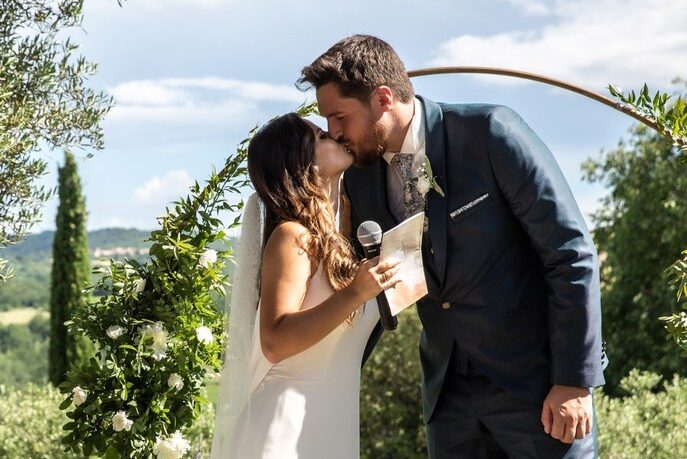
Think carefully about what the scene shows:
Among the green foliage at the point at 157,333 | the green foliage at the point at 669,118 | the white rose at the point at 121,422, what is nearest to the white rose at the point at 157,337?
the green foliage at the point at 157,333

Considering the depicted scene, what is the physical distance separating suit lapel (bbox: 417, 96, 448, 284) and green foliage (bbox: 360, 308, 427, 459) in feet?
21.0

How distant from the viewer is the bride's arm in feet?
9.11

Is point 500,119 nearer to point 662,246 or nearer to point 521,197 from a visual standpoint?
point 521,197

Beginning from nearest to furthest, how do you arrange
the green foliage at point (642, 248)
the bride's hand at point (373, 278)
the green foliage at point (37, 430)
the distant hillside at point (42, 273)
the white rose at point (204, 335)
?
1. the bride's hand at point (373, 278)
2. the white rose at point (204, 335)
3. the green foliage at point (37, 430)
4. the green foliage at point (642, 248)
5. the distant hillside at point (42, 273)

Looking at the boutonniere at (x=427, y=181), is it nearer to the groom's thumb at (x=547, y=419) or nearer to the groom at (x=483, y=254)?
the groom at (x=483, y=254)

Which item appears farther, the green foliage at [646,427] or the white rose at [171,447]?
the green foliage at [646,427]

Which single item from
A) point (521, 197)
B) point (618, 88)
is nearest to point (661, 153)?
point (618, 88)

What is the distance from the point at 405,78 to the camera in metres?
3.13

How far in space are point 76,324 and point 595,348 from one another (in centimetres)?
215

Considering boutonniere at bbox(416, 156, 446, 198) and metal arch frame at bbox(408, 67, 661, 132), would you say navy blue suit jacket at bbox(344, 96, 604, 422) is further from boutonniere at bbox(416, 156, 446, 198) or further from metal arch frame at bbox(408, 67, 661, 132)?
metal arch frame at bbox(408, 67, 661, 132)

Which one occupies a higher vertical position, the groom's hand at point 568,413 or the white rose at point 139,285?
the white rose at point 139,285

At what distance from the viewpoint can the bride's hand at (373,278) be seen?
2734mm

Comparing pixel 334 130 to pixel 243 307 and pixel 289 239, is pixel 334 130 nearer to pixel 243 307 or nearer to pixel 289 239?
pixel 289 239

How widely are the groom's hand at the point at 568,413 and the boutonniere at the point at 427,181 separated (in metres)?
0.70
